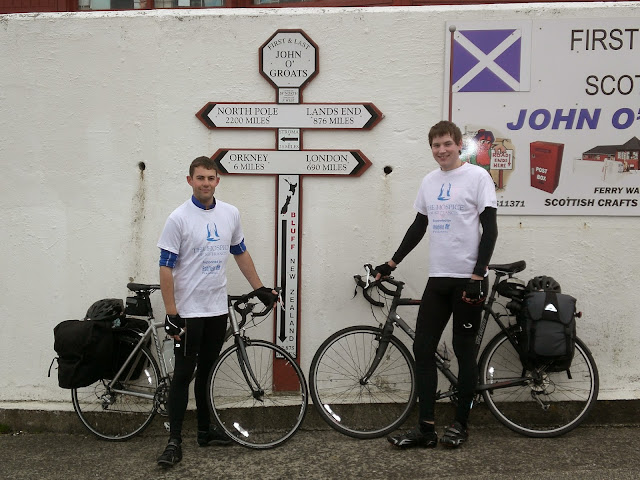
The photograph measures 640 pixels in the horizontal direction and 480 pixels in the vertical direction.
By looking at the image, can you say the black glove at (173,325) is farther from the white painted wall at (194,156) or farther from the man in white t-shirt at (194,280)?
the white painted wall at (194,156)

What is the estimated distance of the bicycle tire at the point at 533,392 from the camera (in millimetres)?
4867

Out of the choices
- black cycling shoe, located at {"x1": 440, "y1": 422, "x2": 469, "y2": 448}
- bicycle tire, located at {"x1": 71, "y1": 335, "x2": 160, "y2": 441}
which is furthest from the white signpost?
black cycling shoe, located at {"x1": 440, "y1": 422, "x2": 469, "y2": 448}

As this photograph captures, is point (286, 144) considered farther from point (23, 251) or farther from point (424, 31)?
point (23, 251)

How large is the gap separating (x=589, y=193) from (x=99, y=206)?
3.59 meters

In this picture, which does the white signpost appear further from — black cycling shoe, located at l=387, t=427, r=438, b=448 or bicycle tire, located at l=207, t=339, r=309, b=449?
black cycling shoe, located at l=387, t=427, r=438, b=448

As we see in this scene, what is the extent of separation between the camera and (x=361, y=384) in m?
4.93

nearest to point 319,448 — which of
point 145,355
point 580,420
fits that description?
point 145,355

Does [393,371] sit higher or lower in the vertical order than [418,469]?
higher

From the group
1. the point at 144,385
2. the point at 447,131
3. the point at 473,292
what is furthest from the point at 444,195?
the point at 144,385

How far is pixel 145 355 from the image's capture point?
502 cm

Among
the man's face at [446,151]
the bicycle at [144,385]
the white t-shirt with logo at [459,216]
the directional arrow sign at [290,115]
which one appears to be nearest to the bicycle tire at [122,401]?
the bicycle at [144,385]

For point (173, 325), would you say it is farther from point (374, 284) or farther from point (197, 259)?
point (374, 284)

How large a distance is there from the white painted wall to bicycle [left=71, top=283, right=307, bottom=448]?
0.89 ft

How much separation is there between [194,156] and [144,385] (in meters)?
1.72
